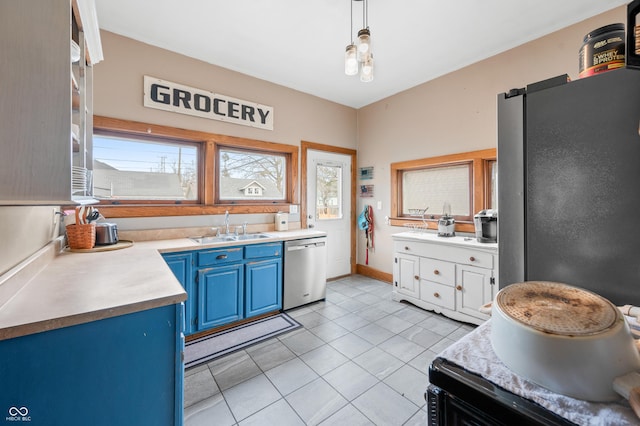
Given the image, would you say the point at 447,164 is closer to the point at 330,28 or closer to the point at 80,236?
the point at 330,28

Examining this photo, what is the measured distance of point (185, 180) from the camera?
3.08 m

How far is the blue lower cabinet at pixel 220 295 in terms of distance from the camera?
2.54 m

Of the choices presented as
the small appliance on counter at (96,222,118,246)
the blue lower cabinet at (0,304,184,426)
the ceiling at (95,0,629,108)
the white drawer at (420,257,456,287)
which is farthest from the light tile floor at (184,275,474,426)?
the ceiling at (95,0,629,108)

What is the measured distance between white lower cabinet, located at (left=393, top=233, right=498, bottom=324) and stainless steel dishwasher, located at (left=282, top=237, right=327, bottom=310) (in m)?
0.98

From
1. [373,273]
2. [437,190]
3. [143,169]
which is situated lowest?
[373,273]

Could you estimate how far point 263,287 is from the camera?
9.64ft

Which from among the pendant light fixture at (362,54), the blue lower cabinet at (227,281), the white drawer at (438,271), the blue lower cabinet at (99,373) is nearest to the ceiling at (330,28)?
the pendant light fixture at (362,54)

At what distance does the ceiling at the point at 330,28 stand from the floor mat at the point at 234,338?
279cm

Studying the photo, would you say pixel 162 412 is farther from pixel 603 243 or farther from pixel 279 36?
pixel 279 36

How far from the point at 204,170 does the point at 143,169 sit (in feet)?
1.98

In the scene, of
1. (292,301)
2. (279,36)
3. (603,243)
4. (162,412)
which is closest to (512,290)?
(603,243)

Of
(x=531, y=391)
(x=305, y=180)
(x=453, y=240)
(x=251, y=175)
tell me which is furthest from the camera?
(x=305, y=180)

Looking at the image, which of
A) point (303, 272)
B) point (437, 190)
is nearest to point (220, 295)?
point (303, 272)

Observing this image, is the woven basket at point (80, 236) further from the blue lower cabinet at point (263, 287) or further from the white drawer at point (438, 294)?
the white drawer at point (438, 294)
